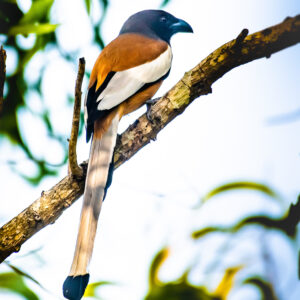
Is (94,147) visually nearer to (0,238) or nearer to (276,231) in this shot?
(0,238)

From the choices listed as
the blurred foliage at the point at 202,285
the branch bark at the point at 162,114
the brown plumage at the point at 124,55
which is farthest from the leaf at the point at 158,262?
the brown plumage at the point at 124,55

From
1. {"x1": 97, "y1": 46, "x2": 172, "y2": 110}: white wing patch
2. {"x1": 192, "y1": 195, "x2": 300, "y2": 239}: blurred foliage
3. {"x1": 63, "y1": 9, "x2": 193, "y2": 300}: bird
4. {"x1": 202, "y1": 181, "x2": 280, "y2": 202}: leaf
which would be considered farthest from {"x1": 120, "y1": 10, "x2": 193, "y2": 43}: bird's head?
{"x1": 192, "y1": 195, "x2": 300, "y2": 239}: blurred foliage

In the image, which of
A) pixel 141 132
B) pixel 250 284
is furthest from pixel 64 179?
pixel 250 284

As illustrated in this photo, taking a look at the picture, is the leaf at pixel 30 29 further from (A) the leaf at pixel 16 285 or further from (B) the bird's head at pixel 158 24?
(A) the leaf at pixel 16 285

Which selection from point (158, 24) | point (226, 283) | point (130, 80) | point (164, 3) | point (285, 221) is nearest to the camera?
point (285, 221)

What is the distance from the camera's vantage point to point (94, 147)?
80.6 inches

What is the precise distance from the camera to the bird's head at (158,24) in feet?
9.52

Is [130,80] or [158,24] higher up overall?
[158,24]

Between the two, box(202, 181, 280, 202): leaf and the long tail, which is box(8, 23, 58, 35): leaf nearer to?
the long tail

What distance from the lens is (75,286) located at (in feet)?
5.80

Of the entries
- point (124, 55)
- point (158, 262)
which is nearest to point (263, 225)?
point (158, 262)

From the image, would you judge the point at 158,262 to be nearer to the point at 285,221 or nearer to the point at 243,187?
the point at 243,187

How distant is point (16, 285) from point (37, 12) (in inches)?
Result: 53.1

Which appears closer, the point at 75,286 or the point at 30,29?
the point at 75,286
